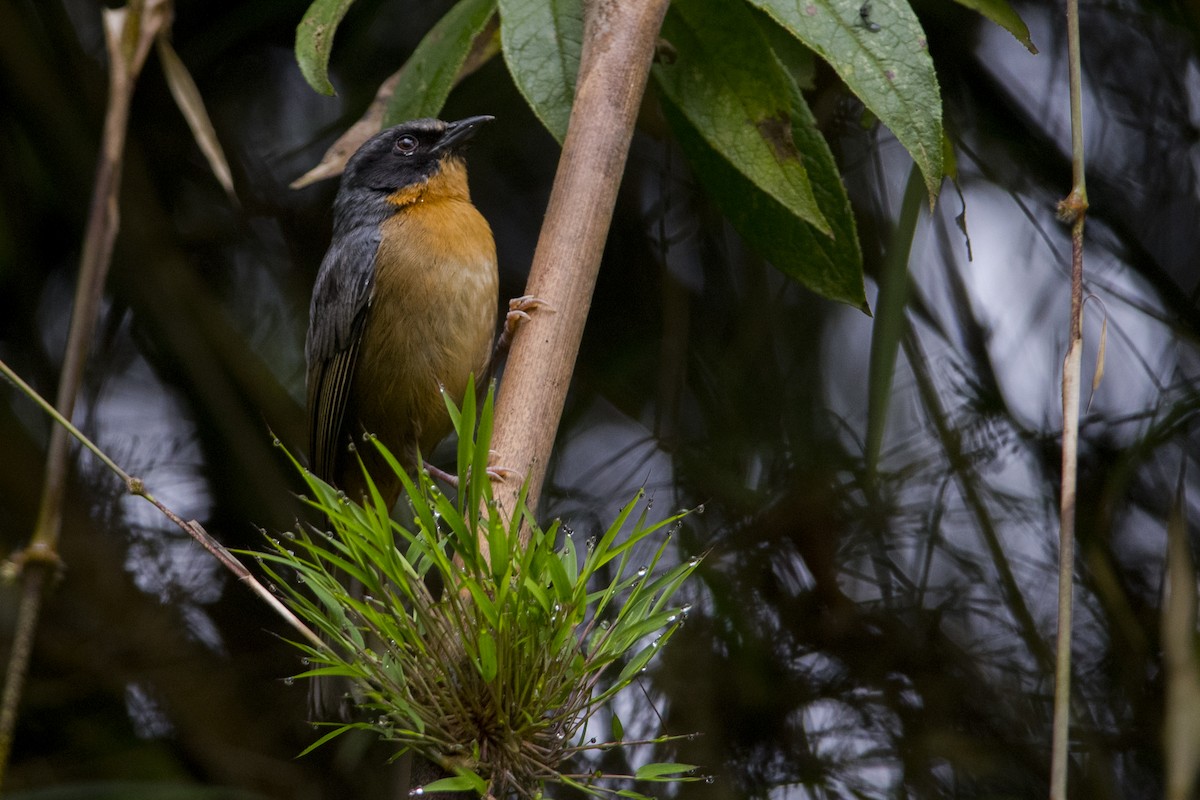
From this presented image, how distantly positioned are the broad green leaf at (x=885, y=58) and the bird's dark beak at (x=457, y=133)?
1618 millimetres

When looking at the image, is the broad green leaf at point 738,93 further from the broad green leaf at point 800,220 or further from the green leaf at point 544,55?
the green leaf at point 544,55

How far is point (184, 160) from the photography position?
4113 millimetres

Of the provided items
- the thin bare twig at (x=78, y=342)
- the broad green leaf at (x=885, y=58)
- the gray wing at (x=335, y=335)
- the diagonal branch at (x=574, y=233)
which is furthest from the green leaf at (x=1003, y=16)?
the gray wing at (x=335, y=335)

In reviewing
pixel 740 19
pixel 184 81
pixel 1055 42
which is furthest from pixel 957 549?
pixel 184 81

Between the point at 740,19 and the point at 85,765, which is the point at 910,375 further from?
the point at 85,765

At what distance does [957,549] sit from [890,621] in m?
0.30

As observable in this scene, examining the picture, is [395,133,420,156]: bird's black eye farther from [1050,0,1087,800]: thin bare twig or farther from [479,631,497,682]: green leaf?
[479,631,497,682]: green leaf

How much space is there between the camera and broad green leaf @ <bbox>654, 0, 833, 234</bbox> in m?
2.12

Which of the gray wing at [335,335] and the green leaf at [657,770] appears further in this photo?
the gray wing at [335,335]

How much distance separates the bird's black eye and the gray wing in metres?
0.31

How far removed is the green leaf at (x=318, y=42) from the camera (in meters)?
2.21

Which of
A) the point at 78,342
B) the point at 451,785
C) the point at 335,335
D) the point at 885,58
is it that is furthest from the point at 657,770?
the point at 335,335

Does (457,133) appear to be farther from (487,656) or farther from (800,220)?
(487,656)

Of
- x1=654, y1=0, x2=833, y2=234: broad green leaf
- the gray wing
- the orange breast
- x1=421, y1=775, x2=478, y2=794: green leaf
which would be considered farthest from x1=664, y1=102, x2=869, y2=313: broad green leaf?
the gray wing
